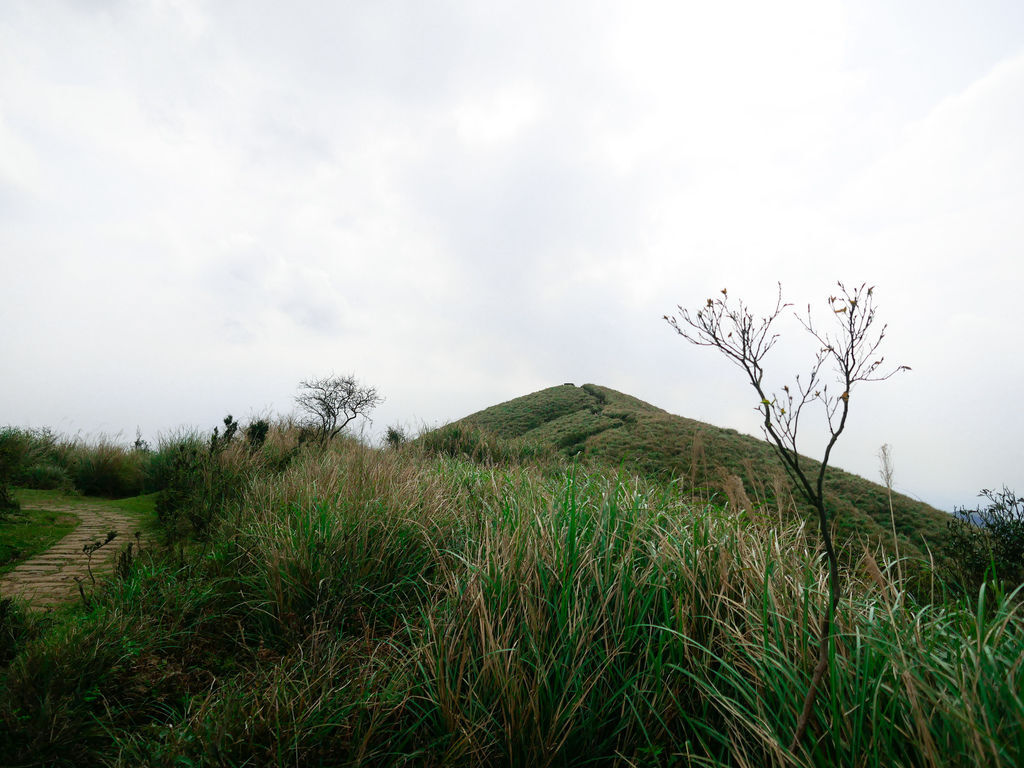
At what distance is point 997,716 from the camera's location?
1513 millimetres

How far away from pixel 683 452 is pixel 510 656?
43.8 feet

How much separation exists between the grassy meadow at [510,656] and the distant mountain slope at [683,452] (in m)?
5.27

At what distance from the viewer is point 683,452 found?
14289mm

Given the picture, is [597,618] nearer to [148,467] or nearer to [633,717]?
[633,717]

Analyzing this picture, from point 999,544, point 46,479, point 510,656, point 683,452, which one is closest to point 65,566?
point 510,656

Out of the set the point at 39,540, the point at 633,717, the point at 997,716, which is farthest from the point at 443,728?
the point at 39,540

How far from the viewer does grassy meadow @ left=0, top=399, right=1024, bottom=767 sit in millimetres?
1746

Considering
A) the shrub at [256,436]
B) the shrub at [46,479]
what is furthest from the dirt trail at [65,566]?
the shrub at [256,436]

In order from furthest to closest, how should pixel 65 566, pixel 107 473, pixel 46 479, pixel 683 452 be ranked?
pixel 683 452 < pixel 107 473 < pixel 46 479 < pixel 65 566

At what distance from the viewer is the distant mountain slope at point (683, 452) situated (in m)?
11.3

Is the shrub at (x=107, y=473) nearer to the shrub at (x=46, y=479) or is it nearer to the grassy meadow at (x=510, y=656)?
the shrub at (x=46, y=479)

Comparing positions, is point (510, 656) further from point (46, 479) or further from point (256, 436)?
point (46, 479)

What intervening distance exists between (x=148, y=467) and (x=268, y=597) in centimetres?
711

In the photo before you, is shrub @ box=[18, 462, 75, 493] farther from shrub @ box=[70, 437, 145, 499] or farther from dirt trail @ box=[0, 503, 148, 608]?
dirt trail @ box=[0, 503, 148, 608]
